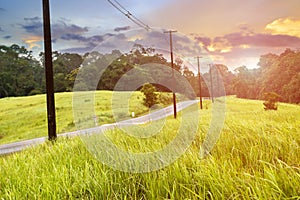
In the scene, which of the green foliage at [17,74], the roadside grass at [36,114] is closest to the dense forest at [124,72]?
the green foliage at [17,74]

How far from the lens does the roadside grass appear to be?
21514 mm

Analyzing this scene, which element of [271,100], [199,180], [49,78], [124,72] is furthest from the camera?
[124,72]

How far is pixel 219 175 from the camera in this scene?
8.93ft

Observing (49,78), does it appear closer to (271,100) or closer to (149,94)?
(271,100)

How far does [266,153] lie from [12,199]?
9.97 ft

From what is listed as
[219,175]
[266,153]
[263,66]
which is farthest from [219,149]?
[263,66]

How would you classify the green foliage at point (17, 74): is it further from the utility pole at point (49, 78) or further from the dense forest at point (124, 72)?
the utility pole at point (49, 78)

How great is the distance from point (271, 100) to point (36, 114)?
2192cm

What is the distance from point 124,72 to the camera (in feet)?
109

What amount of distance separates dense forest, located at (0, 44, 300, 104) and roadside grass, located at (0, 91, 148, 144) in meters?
2.99

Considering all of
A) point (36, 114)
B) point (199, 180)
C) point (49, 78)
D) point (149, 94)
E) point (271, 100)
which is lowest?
point (36, 114)

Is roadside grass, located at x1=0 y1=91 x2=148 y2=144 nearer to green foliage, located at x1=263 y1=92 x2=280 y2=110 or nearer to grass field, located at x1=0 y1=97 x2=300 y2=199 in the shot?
green foliage, located at x1=263 y1=92 x2=280 y2=110

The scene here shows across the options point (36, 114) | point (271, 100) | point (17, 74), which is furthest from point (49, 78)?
point (17, 74)

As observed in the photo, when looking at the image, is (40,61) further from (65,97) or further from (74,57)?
(65,97)
